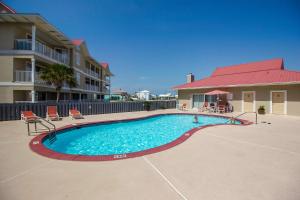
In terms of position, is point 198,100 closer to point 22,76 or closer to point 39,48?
point 39,48

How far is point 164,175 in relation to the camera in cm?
359

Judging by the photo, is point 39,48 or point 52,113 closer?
point 52,113

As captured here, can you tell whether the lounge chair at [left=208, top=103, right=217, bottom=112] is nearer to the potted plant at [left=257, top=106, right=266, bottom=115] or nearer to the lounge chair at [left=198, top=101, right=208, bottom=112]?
the lounge chair at [left=198, top=101, right=208, bottom=112]

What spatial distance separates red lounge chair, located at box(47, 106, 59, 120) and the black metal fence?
1.99 ft

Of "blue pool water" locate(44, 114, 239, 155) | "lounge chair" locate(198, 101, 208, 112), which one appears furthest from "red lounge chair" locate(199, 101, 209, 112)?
"blue pool water" locate(44, 114, 239, 155)

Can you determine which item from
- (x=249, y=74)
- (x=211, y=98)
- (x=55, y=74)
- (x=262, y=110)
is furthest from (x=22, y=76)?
(x=249, y=74)

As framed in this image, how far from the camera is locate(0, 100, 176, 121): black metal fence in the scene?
11.4 metres

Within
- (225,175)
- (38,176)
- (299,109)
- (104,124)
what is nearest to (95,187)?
(38,176)

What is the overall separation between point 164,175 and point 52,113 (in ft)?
39.6

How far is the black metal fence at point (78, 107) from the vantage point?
11384 millimetres

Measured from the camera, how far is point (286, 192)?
2.99m

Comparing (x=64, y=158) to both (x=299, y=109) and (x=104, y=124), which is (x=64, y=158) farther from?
(x=299, y=109)

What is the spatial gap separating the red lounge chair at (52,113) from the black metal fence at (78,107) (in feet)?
1.99

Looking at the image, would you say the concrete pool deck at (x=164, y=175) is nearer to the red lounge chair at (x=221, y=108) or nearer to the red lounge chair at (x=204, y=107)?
the red lounge chair at (x=221, y=108)
